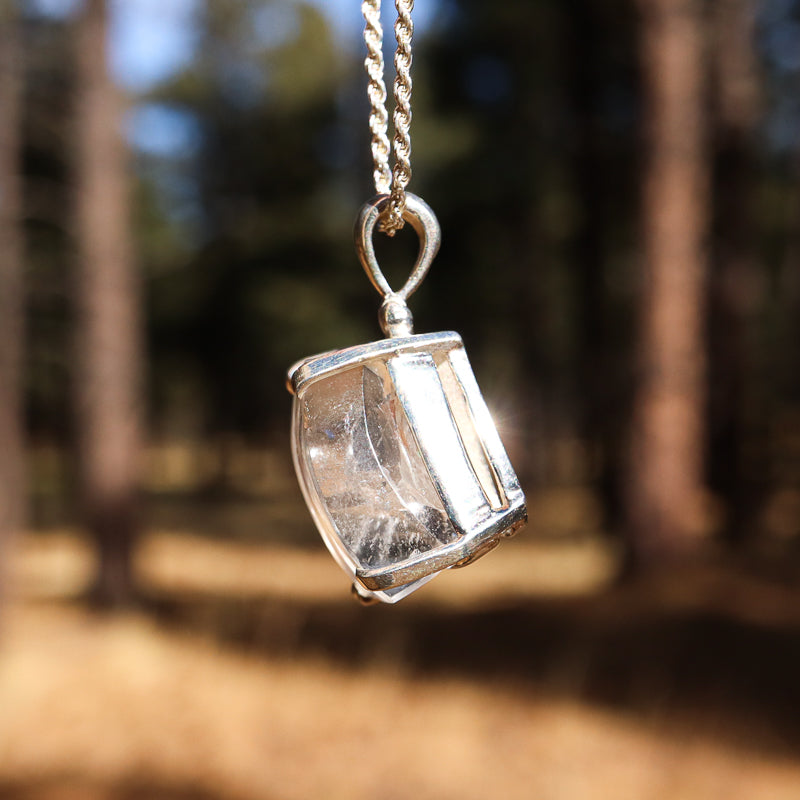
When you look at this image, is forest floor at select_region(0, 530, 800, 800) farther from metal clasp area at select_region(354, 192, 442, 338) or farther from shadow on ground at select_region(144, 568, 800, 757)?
metal clasp area at select_region(354, 192, 442, 338)

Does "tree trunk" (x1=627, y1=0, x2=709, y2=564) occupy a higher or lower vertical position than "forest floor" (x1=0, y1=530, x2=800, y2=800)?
higher

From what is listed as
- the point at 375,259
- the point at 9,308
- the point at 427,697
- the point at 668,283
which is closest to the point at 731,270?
the point at 668,283

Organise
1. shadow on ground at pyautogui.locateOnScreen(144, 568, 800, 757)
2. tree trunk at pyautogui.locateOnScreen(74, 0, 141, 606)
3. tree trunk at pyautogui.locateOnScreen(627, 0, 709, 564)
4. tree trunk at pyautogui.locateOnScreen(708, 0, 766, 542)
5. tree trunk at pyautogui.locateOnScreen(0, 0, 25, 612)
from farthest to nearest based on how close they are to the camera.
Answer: tree trunk at pyautogui.locateOnScreen(708, 0, 766, 542) < tree trunk at pyautogui.locateOnScreen(74, 0, 141, 606) < tree trunk at pyautogui.locateOnScreen(627, 0, 709, 564) < tree trunk at pyautogui.locateOnScreen(0, 0, 25, 612) < shadow on ground at pyautogui.locateOnScreen(144, 568, 800, 757)

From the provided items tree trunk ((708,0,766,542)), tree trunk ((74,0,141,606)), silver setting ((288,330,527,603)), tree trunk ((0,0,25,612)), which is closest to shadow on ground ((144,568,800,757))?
tree trunk ((74,0,141,606))

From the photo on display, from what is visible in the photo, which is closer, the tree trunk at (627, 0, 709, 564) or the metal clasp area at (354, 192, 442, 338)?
the metal clasp area at (354, 192, 442, 338)

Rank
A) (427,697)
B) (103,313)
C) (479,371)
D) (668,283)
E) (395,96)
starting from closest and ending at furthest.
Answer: (395,96) < (427,697) < (668,283) < (103,313) < (479,371)

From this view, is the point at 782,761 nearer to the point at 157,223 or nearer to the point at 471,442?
the point at 471,442

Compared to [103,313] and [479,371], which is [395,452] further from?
[479,371]

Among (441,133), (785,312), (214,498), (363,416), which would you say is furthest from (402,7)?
(214,498)

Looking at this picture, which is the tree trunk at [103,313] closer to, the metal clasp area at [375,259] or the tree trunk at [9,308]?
the tree trunk at [9,308]
